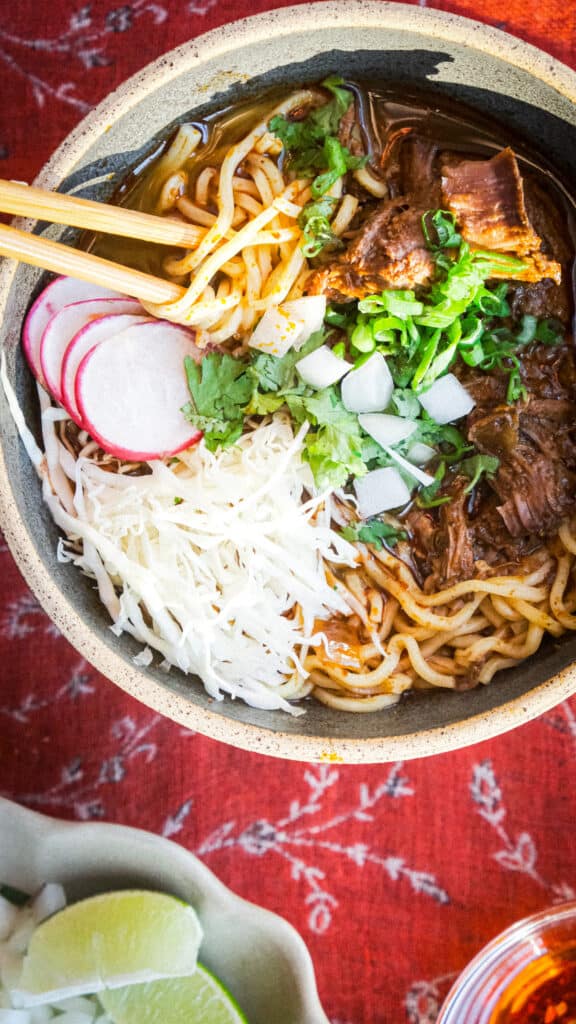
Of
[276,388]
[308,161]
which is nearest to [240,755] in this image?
[276,388]

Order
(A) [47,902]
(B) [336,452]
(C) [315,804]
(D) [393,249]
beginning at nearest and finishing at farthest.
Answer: (D) [393,249] < (B) [336,452] < (A) [47,902] < (C) [315,804]

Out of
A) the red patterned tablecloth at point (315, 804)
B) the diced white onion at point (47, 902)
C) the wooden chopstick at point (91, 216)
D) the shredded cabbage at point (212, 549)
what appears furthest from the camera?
the red patterned tablecloth at point (315, 804)

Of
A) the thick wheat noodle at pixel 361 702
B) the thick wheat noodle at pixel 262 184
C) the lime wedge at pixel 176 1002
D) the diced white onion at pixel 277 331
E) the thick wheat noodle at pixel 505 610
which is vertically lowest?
the lime wedge at pixel 176 1002

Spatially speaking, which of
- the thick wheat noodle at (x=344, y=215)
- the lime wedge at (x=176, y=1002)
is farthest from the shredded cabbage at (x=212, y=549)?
the lime wedge at (x=176, y=1002)

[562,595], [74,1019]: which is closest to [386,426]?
[562,595]

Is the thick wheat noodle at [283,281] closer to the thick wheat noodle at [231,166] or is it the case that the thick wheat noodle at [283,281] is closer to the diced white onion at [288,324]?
the diced white onion at [288,324]

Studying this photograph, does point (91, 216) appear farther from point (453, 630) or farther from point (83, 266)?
point (453, 630)

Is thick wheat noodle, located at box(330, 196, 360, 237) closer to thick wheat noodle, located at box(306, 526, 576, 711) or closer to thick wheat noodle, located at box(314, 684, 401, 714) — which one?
thick wheat noodle, located at box(306, 526, 576, 711)
